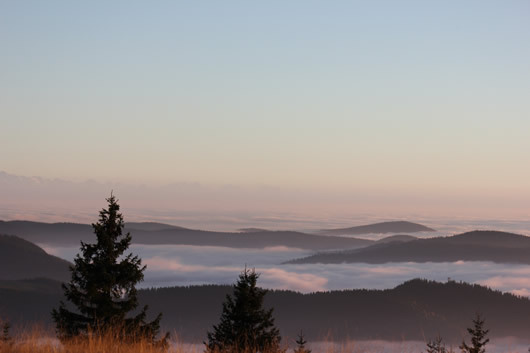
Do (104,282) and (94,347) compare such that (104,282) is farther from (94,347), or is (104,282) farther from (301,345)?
(94,347)

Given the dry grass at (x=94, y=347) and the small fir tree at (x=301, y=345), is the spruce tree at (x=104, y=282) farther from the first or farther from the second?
the dry grass at (x=94, y=347)

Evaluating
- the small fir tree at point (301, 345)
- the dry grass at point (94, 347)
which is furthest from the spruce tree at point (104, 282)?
the dry grass at point (94, 347)

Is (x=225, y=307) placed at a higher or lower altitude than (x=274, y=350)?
lower

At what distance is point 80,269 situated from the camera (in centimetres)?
2283

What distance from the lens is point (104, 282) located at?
22.7 metres

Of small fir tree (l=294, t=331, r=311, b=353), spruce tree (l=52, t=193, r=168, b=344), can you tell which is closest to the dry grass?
small fir tree (l=294, t=331, r=311, b=353)

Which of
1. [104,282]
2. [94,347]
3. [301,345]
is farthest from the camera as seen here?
[104,282]

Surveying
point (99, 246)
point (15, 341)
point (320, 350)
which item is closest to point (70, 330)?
point (99, 246)

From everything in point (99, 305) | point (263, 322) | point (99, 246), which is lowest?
point (263, 322)

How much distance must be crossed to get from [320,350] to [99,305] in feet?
39.8

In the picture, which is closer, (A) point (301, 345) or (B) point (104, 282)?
(A) point (301, 345)

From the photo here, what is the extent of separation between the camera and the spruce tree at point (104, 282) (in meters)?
22.2

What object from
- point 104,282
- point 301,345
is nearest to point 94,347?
point 301,345

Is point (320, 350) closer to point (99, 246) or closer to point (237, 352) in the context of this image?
point (237, 352)
